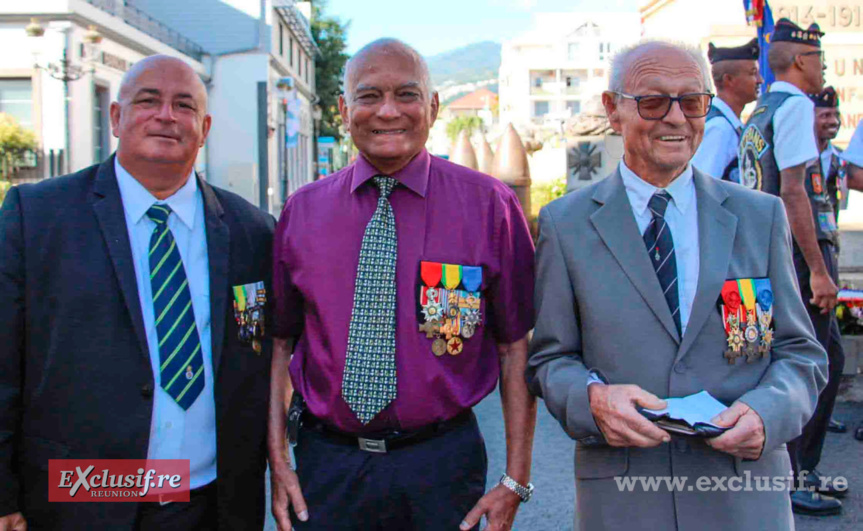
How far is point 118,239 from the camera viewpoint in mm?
2488

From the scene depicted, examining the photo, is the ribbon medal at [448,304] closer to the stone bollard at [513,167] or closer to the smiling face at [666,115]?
the smiling face at [666,115]

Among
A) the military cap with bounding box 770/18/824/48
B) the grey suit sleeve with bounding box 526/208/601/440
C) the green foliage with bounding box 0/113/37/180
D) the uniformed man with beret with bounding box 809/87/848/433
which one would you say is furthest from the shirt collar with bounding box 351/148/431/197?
the green foliage with bounding box 0/113/37/180

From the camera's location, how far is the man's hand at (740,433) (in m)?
1.96

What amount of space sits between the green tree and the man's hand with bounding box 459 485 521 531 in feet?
157

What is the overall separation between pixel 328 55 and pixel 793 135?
159 feet

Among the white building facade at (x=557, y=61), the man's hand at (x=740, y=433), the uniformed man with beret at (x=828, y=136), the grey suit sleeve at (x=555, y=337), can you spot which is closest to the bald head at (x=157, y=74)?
the grey suit sleeve at (x=555, y=337)

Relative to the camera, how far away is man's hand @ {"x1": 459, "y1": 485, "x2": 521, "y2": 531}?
2.47 metres

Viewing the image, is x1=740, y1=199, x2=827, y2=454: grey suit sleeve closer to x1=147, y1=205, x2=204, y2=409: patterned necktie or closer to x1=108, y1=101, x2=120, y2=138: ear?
x1=147, y1=205, x2=204, y2=409: patterned necktie

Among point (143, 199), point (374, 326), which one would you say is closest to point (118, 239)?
point (143, 199)

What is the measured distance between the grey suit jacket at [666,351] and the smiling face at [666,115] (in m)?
0.13

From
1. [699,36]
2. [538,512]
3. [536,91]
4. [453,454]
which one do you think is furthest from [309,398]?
[536,91]

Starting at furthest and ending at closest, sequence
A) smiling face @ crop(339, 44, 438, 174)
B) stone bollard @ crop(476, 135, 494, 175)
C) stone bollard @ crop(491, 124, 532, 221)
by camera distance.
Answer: stone bollard @ crop(476, 135, 494, 175) < stone bollard @ crop(491, 124, 532, 221) < smiling face @ crop(339, 44, 438, 174)

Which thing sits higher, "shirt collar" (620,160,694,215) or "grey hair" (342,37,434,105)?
"grey hair" (342,37,434,105)

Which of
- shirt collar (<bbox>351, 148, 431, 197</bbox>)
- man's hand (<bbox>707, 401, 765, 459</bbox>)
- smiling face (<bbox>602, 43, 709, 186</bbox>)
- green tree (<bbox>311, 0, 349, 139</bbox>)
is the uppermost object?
green tree (<bbox>311, 0, 349, 139</bbox>)
